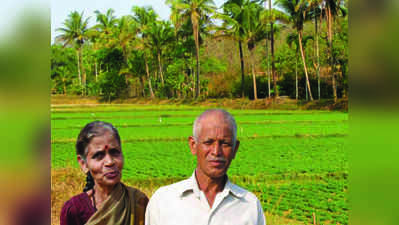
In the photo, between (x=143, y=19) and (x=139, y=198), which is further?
(x=143, y=19)

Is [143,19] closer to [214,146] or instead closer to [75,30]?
[75,30]

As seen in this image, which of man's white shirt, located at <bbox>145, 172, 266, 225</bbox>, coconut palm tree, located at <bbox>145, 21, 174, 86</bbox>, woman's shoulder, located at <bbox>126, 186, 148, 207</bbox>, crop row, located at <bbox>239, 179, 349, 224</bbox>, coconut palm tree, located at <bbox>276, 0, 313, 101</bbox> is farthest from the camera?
coconut palm tree, located at <bbox>145, 21, 174, 86</bbox>

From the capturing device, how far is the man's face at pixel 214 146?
124 cm

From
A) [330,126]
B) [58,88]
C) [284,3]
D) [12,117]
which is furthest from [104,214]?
[58,88]

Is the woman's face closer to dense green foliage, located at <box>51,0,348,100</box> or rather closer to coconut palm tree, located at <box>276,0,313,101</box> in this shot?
dense green foliage, located at <box>51,0,348,100</box>

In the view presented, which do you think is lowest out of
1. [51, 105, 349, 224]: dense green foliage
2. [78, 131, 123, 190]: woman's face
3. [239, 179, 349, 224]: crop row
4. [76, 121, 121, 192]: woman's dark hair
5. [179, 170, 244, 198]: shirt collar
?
[239, 179, 349, 224]: crop row

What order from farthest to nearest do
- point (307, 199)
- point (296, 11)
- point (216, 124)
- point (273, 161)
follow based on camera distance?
1. point (296, 11)
2. point (273, 161)
3. point (307, 199)
4. point (216, 124)

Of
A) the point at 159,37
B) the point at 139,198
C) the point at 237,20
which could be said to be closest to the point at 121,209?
the point at 139,198

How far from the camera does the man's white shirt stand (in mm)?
1234

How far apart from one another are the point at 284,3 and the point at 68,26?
17.0 m

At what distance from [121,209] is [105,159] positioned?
0.58 feet

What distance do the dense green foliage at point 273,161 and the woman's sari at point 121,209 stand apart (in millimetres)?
2812

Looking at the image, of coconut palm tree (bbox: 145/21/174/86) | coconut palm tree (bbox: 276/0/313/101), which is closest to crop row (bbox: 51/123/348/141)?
coconut palm tree (bbox: 276/0/313/101)

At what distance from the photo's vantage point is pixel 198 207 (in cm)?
125
